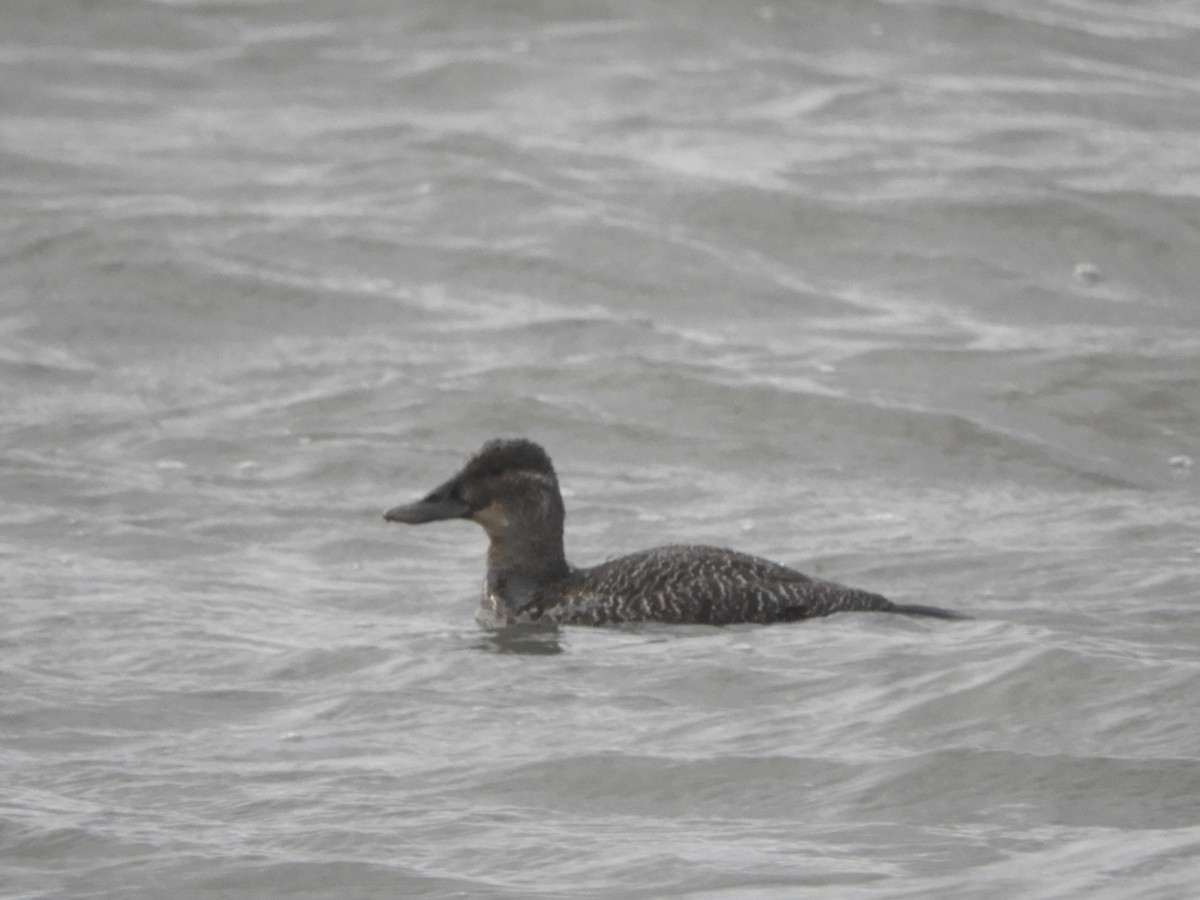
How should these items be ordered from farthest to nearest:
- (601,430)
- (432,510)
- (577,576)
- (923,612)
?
(601,430), (432,510), (577,576), (923,612)

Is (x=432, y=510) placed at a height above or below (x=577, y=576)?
above

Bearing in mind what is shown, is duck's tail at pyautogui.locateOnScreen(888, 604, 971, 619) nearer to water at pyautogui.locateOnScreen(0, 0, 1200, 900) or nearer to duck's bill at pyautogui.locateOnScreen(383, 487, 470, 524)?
water at pyautogui.locateOnScreen(0, 0, 1200, 900)

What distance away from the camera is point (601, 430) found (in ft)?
43.1

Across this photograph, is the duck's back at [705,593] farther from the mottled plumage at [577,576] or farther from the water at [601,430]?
the water at [601,430]

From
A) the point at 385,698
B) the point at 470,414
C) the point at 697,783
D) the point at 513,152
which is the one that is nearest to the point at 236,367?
the point at 470,414

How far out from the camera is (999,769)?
24.7 feet

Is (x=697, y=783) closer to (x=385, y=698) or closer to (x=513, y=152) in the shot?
(x=385, y=698)

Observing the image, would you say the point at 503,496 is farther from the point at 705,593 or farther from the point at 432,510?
the point at 705,593

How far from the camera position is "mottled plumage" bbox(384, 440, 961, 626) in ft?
30.9

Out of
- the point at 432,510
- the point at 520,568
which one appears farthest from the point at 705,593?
the point at 432,510

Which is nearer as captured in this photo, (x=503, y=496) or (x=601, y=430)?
(x=503, y=496)

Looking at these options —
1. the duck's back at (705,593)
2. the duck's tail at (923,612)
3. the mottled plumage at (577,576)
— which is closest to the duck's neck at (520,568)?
the mottled plumage at (577,576)

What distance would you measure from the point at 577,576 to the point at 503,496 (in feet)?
1.54

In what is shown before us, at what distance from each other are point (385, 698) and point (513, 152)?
32.6ft
